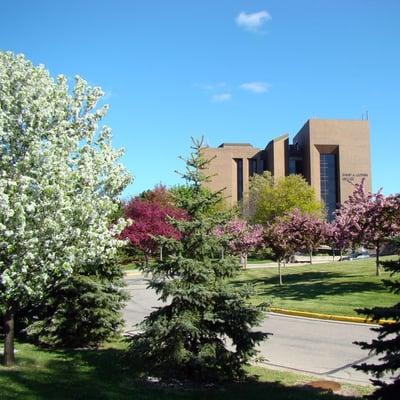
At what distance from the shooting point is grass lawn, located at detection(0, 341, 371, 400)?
26.5 feet

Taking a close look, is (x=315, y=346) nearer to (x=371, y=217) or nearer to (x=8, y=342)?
(x=8, y=342)

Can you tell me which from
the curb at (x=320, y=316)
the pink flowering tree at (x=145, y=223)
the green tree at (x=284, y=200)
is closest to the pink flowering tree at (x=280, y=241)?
the curb at (x=320, y=316)

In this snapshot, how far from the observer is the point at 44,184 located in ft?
28.6

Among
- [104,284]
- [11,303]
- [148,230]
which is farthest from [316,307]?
[148,230]

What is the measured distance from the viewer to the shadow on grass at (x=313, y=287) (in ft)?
71.2

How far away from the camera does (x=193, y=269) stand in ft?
30.9

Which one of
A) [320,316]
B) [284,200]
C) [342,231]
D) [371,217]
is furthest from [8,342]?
[284,200]

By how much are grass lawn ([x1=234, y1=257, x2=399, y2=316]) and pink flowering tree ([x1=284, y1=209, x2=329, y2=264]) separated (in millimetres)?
2067

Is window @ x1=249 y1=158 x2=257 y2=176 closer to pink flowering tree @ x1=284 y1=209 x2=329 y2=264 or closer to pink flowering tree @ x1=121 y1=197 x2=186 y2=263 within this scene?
pink flowering tree @ x1=121 y1=197 x2=186 y2=263

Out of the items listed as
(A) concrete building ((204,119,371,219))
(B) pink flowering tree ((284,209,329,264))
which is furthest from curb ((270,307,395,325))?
(A) concrete building ((204,119,371,219))

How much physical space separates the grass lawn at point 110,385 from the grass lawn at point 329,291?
13.7 feet

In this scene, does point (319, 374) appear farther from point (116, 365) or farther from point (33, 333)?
point (33, 333)

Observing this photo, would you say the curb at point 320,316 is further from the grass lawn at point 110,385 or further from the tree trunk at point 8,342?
the tree trunk at point 8,342

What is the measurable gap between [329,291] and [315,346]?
988 centimetres
